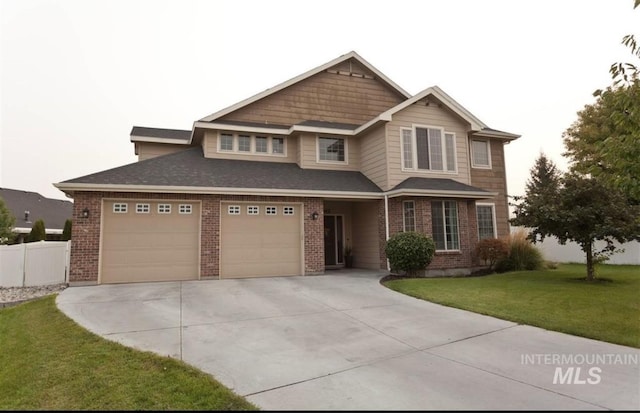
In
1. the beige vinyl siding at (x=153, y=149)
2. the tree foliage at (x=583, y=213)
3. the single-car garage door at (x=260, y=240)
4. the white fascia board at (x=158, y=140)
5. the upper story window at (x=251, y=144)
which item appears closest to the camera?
the tree foliage at (x=583, y=213)

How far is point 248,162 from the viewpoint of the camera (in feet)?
48.0

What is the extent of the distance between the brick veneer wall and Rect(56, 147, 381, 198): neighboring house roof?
344 mm

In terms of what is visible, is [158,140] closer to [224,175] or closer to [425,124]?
[224,175]

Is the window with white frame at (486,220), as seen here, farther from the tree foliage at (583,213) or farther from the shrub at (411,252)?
the shrub at (411,252)

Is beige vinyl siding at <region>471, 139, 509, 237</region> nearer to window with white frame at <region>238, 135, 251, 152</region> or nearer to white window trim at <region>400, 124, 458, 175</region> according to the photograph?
white window trim at <region>400, 124, 458, 175</region>

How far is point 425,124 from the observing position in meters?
14.6

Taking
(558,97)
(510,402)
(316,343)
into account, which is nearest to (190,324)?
(316,343)

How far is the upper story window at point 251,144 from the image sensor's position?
14805mm

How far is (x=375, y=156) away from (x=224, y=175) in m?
5.96

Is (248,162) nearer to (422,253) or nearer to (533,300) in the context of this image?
(422,253)

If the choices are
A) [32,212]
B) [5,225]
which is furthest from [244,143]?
[32,212]

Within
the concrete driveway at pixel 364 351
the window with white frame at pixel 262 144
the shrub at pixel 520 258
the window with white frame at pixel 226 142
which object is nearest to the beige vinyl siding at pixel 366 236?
the window with white frame at pixel 262 144

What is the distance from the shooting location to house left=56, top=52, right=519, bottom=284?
11.1 metres

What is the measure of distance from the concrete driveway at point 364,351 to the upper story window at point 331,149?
782 cm
